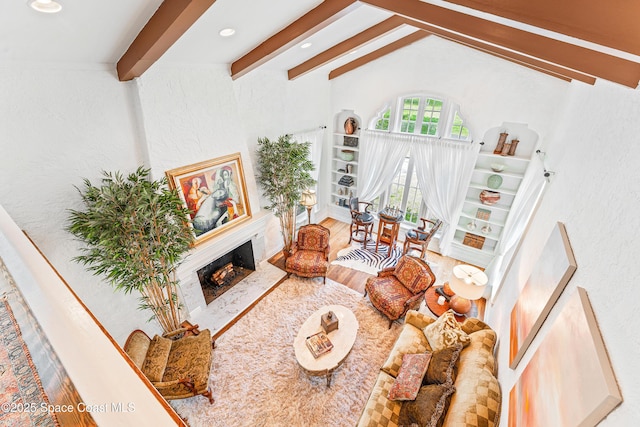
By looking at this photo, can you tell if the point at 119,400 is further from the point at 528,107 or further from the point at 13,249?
the point at 528,107

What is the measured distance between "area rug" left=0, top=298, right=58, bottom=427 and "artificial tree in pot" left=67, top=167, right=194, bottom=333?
1.79 m

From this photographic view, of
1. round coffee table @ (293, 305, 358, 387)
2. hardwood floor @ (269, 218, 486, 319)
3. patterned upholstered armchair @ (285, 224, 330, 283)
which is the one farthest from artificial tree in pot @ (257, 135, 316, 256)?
round coffee table @ (293, 305, 358, 387)

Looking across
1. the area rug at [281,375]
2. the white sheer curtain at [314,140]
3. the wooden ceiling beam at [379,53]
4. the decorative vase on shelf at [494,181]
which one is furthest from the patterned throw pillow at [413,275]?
the wooden ceiling beam at [379,53]

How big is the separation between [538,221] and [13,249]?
4033 mm

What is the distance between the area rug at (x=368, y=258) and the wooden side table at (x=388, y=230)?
0.56 feet

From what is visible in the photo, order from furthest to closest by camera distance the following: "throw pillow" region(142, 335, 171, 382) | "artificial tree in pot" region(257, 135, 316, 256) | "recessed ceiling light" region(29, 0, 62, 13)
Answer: "artificial tree in pot" region(257, 135, 316, 256)
"throw pillow" region(142, 335, 171, 382)
"recessed ceiling light" region(29, 0, 62, 13)

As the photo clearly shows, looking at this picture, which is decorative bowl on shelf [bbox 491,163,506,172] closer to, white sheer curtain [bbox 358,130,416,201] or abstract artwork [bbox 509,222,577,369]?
white sheer curtain [bbox 358,130,416,201]

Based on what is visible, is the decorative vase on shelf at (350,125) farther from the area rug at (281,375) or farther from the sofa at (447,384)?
the sofa at (447,384)

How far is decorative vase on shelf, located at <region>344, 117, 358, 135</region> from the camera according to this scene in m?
5.95

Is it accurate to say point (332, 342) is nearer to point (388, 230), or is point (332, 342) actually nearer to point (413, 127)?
point (388, 230)

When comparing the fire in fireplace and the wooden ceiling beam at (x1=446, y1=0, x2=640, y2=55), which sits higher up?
the wooden ceiling beam at (x1=446, y1=0, x2=640, y2=55)

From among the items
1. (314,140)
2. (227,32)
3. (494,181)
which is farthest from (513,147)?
(227,32)

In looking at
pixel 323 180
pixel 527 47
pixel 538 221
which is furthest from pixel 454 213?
pixel 527 47

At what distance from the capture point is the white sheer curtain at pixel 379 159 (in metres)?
5.46
